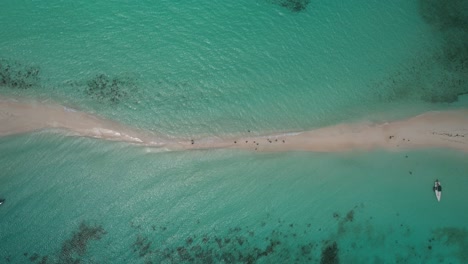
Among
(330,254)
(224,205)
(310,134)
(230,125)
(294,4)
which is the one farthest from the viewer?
(294,4)

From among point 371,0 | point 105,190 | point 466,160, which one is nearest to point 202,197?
point 105,190

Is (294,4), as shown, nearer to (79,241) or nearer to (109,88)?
(109,88)

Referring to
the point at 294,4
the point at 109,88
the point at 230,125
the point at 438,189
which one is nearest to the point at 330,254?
the point at 438,189

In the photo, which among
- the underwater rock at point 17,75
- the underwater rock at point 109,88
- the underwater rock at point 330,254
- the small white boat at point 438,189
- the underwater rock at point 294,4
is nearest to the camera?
the underwater rock at point 330,254

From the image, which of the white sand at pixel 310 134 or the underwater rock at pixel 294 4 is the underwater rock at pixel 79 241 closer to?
the white sand at pixel 310 134

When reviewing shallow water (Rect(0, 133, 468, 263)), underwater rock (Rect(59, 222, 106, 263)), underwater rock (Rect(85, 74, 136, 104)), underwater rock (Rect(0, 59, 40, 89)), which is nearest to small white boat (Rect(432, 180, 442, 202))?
shallow water (Rect(0, 133, 468, 263))

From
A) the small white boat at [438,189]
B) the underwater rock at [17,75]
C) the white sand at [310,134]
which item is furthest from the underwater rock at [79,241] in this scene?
the small white boat at [438,189]
